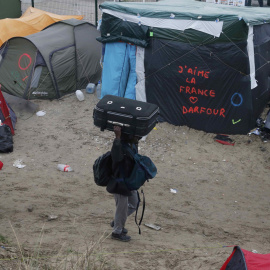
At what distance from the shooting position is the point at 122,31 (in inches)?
416

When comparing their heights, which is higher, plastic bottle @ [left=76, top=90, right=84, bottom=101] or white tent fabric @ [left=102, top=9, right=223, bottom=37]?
white tent fabric @ [left=102, top=9, right=223, bottom=37]

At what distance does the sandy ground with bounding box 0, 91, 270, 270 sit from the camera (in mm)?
5535

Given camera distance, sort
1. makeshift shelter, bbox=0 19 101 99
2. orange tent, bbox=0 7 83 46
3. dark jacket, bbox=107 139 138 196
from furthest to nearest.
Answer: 1. orange tent, bbox=0 7 83 46
2. makeshift shelter, bbox=0 19 101 99
3. dark jacket, bbox=107 139 138 196

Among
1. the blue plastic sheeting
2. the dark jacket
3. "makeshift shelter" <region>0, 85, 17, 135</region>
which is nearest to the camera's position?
the dark jacket

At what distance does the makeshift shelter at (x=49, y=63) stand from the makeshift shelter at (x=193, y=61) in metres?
1.56

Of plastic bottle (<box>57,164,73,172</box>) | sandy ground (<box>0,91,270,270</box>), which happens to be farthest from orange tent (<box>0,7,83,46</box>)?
plastic bottle (<box>57,164,73,172</box>)

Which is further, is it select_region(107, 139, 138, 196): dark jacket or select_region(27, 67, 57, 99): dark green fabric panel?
select_region(27, 67, 57, 99): dark green fabric panel

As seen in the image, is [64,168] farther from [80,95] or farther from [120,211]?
[80,95]

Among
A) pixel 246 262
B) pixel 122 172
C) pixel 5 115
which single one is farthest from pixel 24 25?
pixel 246 262

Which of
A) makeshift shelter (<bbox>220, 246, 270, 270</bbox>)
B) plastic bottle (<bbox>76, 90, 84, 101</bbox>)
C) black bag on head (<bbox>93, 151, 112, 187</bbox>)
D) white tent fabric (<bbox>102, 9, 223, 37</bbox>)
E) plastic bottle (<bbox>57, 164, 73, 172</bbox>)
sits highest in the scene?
white tent fabric (<bbox>102, 9, 223, 37</bbox>)

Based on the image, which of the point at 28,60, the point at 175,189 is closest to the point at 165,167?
the point at 175,189

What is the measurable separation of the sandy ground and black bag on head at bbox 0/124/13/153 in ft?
0.59

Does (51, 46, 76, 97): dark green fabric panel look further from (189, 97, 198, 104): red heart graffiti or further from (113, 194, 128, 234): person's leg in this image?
(113, 194, 128, 234): person's leg

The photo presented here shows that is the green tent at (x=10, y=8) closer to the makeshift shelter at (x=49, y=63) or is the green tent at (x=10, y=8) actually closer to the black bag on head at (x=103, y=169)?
the makeshift shelter at (x=49, y=63)
